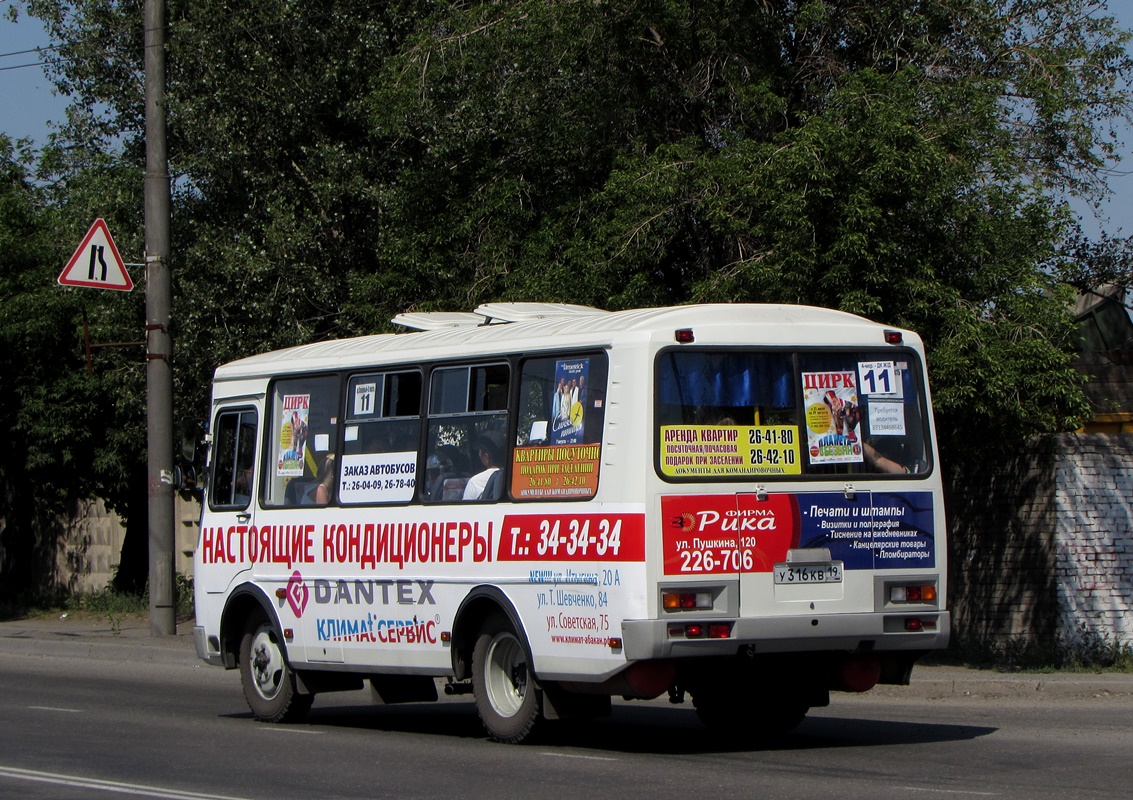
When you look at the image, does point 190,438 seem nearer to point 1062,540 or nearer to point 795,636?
point 795,636

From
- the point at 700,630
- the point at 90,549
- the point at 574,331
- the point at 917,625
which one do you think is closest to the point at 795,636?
the point at 700,630

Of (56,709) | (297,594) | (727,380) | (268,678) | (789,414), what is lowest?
(56,709)

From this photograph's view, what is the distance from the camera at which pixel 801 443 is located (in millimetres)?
9945

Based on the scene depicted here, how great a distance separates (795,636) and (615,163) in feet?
28.1

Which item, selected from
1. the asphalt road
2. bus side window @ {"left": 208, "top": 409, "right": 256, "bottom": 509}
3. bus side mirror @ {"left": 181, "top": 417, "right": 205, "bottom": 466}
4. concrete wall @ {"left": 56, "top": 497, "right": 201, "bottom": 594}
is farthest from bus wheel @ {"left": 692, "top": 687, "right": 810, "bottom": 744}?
concrete wall @ {"left": 56, "top": 497, "right": 201, "bottom": 594}

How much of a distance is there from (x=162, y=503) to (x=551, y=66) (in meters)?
7.37

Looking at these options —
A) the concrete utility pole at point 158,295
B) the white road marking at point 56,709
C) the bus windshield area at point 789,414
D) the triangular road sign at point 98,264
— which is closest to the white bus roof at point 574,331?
the bus windshield area at point 789,414

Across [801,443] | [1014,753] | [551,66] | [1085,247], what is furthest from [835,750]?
[1085,247]

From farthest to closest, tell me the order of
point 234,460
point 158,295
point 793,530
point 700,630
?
point 158,295 → point 234,460 → point 793,530 → point 700,630

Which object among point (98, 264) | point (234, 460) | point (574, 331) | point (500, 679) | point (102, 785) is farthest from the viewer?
point (98, 264)

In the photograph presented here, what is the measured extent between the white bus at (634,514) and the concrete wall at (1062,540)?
5.75 m

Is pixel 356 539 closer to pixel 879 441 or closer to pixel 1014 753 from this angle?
pixel 879 441

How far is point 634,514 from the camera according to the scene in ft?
30.9

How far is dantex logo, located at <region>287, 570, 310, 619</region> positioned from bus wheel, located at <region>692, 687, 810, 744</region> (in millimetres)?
3195
